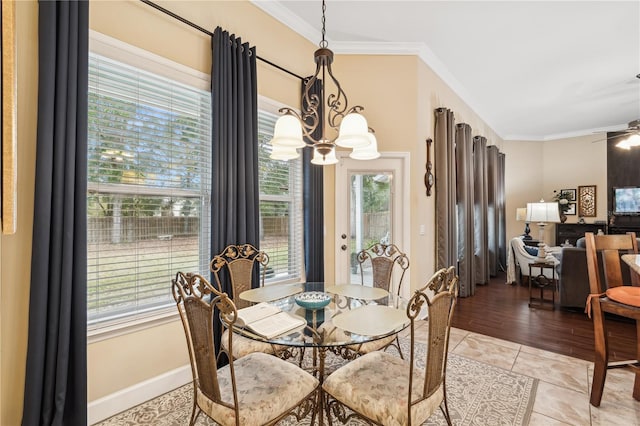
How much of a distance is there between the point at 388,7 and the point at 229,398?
358cm

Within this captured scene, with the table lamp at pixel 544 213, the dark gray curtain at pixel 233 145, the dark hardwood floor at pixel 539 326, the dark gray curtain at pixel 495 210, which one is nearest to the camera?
the dark gray curtain at pixel 233 145

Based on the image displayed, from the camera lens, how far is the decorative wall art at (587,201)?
757 cm

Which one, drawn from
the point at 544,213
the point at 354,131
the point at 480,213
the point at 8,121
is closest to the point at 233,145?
the point at 354,131

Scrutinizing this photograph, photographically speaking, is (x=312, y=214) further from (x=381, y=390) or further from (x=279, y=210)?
(x=381, y=390)

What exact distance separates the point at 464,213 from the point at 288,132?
13.7 ft

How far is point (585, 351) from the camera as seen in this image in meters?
3.00

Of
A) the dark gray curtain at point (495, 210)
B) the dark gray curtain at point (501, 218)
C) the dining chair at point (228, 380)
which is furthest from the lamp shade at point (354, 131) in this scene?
the dark gray curtain at point (501, 218)

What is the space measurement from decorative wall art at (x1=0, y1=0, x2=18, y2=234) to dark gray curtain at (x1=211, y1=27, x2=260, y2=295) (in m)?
1.17

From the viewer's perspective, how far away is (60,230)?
174 centimetres

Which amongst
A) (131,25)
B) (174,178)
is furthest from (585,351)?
(131,25)

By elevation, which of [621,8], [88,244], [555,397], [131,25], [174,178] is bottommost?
[555,397]

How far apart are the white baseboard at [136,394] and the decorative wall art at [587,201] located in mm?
9345

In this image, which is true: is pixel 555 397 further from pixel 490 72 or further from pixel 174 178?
pixel 490 72

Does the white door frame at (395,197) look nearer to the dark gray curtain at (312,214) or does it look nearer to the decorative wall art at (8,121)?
the dark gray curtain at (312,214)
